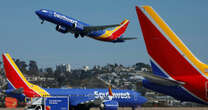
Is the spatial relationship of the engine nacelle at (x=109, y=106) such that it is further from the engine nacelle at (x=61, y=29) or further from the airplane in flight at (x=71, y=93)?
the engine nacelle at (x=61, y=29)

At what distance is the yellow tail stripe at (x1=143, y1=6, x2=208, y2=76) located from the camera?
16688 millimetres

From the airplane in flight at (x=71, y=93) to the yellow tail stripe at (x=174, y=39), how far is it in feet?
110

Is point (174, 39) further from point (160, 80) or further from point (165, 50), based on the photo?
point (160, 80)

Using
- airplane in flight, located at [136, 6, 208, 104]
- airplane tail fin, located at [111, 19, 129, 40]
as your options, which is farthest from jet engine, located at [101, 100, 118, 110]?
airplane in flight, located at [136, 6, 208, 104]

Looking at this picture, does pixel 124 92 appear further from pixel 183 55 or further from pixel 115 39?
pixel 183 55

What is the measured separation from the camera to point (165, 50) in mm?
16891

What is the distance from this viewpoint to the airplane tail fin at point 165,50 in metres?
16.7

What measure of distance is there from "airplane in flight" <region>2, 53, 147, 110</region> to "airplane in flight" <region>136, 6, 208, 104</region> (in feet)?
110

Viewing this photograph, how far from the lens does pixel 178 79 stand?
16.4 m

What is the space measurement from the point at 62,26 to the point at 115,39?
10.7 meters

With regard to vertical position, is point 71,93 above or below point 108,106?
above

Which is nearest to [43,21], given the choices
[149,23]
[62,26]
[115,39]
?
[62,26]

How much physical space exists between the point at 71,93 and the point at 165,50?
4016 centimetres

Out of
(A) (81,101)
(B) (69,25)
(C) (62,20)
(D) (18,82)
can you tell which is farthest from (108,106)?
(C) (62,20)
